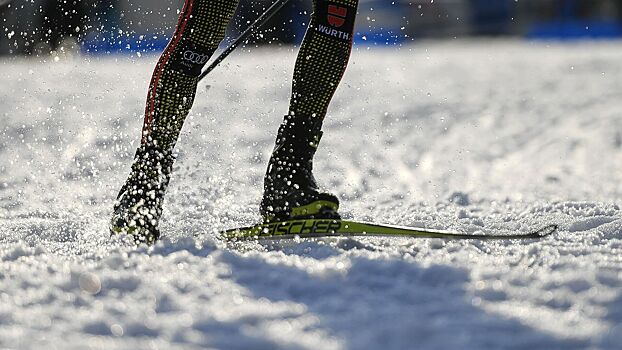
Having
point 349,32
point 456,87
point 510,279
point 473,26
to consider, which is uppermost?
point 473,26

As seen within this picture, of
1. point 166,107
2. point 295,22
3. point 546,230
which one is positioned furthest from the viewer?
point 295,22

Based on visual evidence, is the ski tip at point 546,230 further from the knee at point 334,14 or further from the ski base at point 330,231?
the knee at point 334,14

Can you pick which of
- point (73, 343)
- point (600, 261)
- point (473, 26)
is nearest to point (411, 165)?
point (600, 261)

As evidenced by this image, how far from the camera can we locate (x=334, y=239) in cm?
258

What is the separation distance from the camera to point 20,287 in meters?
1.93

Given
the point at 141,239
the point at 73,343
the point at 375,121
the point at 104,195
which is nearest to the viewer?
the point at 73,343

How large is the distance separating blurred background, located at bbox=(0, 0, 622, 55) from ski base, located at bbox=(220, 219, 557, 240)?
1126 centimetres

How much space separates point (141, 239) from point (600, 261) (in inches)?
46.8

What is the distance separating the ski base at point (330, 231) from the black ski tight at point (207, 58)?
29 cm

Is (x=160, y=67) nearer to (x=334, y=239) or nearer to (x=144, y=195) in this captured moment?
(x=144, y=195)

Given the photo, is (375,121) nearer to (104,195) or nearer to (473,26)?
(104,195)

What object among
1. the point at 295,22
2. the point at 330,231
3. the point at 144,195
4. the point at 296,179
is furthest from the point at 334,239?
the point at 295,22

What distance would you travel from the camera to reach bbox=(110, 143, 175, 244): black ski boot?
2535 mm

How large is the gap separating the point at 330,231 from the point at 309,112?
0.35m
